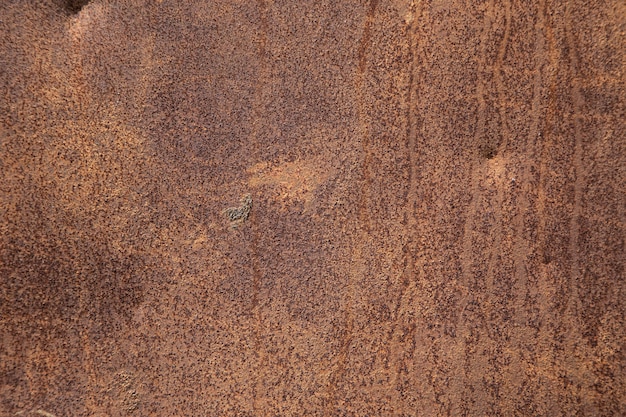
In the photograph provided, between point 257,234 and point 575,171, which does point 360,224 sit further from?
point 575,171

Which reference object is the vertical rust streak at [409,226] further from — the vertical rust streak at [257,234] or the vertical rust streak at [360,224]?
the vertical rust streak at [257,234]

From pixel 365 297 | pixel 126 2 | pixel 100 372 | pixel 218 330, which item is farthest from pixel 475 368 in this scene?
pixel 126 2

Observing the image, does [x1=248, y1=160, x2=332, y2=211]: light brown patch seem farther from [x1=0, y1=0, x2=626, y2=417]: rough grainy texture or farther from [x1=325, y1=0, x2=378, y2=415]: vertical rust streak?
[x1=325, y1=0, x2=378, y2=415]: vertical rust streak

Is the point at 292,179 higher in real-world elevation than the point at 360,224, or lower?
higher

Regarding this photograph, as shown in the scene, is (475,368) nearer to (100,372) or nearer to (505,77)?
(505,77)

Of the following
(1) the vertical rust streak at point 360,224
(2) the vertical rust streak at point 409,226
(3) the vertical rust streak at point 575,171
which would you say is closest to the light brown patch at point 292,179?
(1) the vertical rust streak at point 360,224

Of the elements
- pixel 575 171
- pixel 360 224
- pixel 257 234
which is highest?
pixel 257 234

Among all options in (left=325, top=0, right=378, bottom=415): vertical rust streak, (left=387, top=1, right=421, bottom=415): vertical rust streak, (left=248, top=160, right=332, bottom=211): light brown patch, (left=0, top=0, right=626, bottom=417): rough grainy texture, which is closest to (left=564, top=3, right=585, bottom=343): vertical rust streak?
(left=0, top=0, right=626, bottom=417): rough grainy texture

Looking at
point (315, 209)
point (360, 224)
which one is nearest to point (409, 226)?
point (360, 224)
